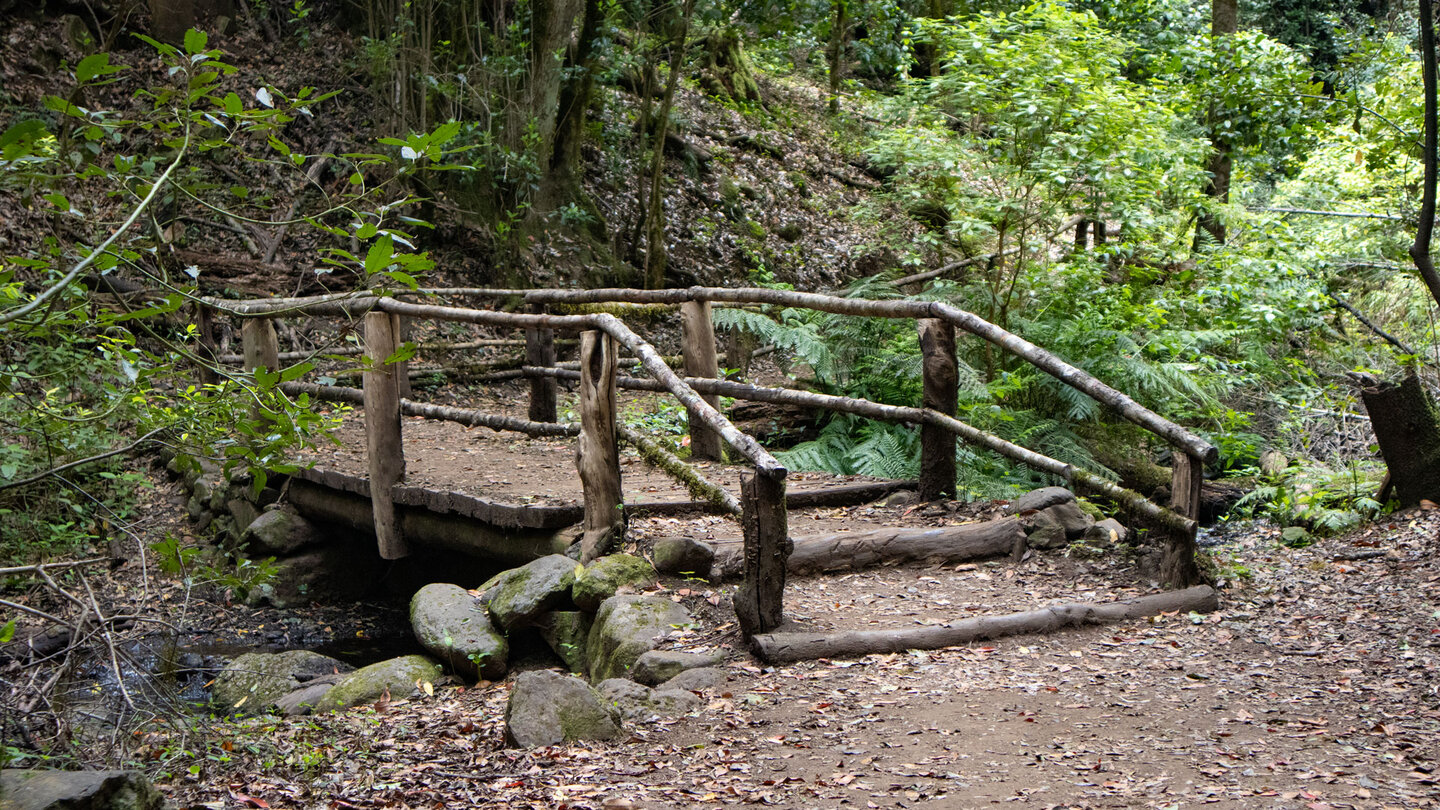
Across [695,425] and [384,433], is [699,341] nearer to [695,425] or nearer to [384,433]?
[695,425]

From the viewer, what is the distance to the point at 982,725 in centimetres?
329

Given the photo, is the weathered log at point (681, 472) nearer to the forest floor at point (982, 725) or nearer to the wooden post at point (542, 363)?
the forest floor at point (982, 725)

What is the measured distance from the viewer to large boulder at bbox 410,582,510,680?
4.81 metres

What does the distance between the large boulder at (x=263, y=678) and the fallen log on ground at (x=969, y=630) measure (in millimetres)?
2758

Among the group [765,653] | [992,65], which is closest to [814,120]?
[992,65]

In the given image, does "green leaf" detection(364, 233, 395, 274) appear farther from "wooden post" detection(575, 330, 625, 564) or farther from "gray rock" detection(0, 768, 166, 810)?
"wooden post" detection(575, 330, 625, 564)

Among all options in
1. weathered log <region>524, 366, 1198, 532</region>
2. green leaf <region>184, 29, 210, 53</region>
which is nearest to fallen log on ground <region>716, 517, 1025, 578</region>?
weathered log <region>524, 366, 1198, 532</region>

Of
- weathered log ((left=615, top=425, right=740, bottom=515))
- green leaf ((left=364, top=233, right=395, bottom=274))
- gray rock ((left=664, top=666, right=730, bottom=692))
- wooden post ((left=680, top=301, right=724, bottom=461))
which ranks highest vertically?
green leaf ((left=364, top=233, right=395, bottom=274))

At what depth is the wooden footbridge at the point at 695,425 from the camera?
393cm

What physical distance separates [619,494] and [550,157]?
761 cm

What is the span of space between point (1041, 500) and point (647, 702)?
2649 mm

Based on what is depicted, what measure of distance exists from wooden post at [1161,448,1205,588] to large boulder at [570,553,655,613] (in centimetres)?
233

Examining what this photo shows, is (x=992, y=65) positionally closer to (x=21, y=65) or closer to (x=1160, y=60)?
(x=1160, y=60)

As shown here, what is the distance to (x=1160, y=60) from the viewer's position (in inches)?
481
